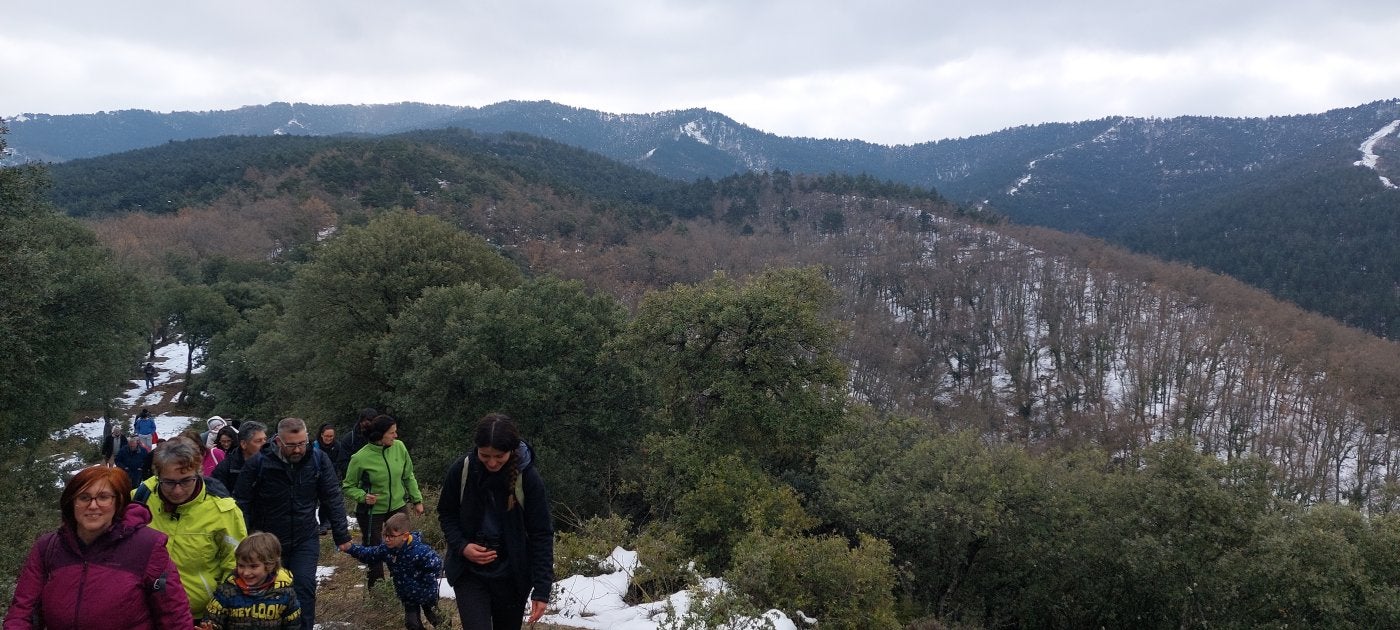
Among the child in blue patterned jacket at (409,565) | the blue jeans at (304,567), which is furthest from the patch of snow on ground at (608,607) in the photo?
the blue jeans at (304,567)

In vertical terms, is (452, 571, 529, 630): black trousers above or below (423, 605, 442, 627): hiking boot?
above

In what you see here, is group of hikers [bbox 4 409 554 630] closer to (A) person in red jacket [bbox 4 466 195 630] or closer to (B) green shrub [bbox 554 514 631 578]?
(A) person in red jacket [bbox 4 466 195 630]

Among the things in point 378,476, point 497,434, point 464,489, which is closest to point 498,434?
point 497,434

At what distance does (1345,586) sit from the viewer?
1377 centimetres

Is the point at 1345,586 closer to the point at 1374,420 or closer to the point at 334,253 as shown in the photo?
the point at 334,253

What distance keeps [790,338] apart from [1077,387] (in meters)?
58.4

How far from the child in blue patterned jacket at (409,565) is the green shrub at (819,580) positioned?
14.2 ft

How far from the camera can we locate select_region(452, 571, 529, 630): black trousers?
3.53 metres

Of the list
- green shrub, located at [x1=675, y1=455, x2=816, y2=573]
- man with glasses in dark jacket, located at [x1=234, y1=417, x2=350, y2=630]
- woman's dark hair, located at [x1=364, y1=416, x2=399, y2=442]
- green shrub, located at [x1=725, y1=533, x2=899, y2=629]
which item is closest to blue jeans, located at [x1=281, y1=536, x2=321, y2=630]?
man with glasses in dark jacket, located at [x1=234, y1=417, x2=350, y2=630]

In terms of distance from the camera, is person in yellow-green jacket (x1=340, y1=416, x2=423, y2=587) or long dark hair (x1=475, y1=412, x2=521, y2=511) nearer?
long dark hair (x1=475, y1=412, x2=521, y2=511)

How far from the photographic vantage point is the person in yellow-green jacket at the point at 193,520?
136 inches

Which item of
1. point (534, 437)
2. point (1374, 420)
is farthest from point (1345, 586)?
point (1374, 420)

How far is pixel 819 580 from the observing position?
31.9 feet

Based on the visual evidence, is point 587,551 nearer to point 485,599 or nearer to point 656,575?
point 656,575
